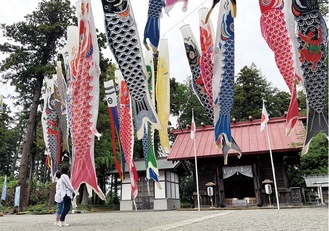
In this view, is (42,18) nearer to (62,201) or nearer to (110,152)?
(110,152)

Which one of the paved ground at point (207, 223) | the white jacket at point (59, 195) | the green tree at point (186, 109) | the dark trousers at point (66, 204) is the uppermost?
the green tree at point (186, 109)

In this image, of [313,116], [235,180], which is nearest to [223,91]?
[313,116]

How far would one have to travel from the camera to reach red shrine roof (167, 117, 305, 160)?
46.4 ft

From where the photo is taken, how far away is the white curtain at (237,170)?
49.5 feet

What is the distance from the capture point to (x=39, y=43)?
1931 cm

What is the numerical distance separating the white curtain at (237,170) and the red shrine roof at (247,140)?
1.19 meters

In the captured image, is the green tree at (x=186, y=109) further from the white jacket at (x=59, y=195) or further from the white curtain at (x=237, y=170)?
the white jacket at (x=59, y=195)

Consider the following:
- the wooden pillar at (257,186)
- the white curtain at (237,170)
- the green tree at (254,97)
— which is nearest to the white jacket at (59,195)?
the white curtain at (237,170)

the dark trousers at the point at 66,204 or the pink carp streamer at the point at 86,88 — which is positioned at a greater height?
the pink carp streamer at the point at 86,88

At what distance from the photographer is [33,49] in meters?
19.3

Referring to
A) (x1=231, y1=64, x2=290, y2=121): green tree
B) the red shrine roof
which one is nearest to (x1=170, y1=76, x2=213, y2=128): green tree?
(x1=231, y1=64, x2=290, y2=121): green tree

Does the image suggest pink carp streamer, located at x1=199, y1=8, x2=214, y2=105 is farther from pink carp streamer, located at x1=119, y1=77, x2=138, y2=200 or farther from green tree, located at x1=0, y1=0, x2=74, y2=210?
green tree, located at x1=0, y1=0, x2=74, y2=210

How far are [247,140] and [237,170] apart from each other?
1.74m

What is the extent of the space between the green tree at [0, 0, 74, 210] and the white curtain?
1222cm
